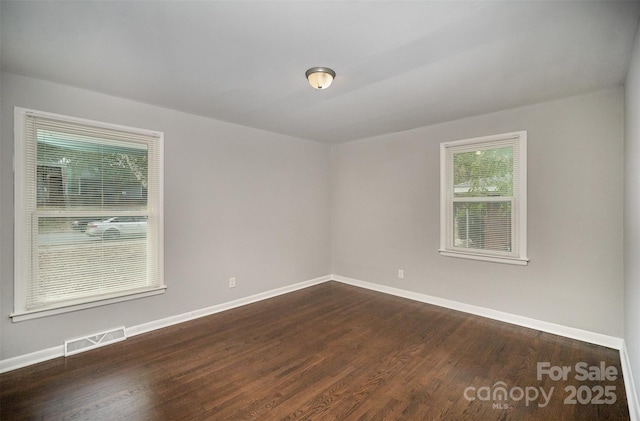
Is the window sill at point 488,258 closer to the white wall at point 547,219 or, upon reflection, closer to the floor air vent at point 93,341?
the white wall at point 547,219

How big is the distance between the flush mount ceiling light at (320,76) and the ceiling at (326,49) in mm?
58

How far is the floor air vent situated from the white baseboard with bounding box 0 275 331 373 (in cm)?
6

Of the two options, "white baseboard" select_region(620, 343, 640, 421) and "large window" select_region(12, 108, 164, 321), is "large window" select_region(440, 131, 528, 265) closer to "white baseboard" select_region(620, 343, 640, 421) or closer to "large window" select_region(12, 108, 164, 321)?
"white baseboard" select_region(620, 343, 640, 421)

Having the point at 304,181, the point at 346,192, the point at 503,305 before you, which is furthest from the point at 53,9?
the point at 503,305

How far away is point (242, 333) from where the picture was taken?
3195mm

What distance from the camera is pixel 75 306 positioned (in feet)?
9.14

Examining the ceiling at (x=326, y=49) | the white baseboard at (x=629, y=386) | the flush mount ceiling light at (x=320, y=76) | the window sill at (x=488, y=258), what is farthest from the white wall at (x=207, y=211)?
the white baseboard at (x=629, y=386)

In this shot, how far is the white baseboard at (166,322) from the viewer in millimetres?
2505

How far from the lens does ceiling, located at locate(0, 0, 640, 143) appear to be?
168 centimetres

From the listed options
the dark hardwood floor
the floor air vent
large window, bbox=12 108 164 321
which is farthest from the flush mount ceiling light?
the floor air vent

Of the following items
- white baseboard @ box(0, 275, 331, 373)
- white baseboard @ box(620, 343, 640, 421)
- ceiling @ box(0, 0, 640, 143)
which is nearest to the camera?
ceiling @ box(0, 0, 640, 143)

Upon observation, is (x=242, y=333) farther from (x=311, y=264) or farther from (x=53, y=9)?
(x=53, y=9)

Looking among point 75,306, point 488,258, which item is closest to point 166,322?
point 75,306

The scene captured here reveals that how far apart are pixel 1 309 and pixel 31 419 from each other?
3.63ft
